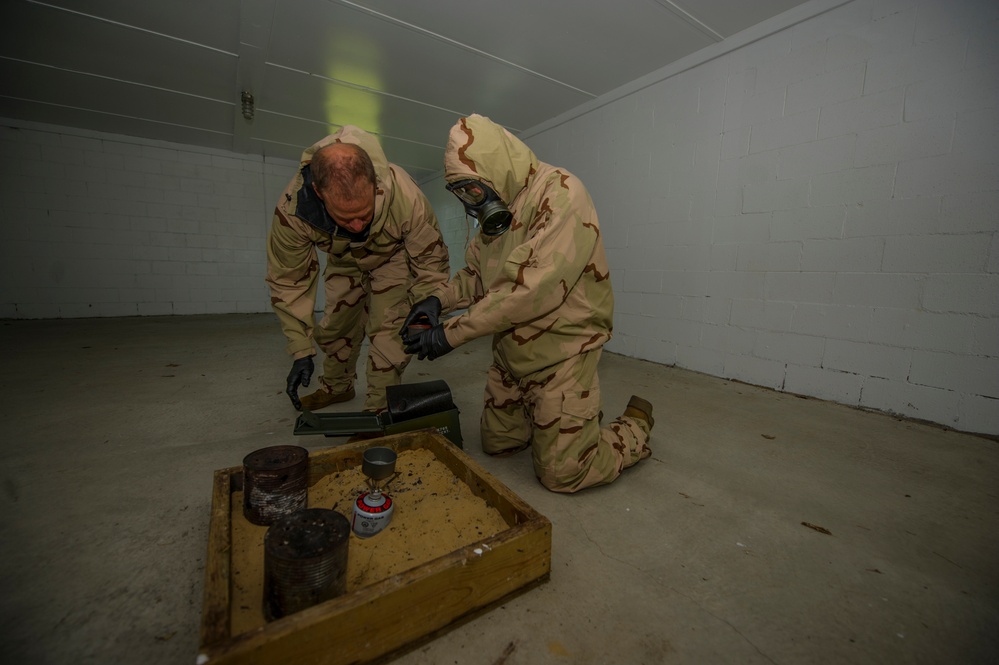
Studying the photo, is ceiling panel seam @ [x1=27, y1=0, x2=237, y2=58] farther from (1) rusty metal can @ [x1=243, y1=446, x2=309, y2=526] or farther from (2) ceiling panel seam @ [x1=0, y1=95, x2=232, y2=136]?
(1) rusty metal can @ [x1=243, y1=446, x2=309, y2=526]

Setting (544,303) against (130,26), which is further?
(130,26)

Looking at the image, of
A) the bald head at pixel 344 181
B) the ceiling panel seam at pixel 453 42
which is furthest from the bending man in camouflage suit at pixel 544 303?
the ceiling panel seam at pixel 453 42

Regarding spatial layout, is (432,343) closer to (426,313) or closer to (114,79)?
(426,313)

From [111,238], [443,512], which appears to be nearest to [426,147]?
[111,238]

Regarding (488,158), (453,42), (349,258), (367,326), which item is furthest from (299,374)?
(453,42)

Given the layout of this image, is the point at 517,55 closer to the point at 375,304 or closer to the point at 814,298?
the point at 375,304

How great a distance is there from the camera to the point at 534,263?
1263 mm

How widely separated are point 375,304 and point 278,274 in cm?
44

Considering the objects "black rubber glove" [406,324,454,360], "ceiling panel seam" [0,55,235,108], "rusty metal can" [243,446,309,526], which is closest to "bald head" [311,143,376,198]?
"black rubber glove" [406,324,454,360]

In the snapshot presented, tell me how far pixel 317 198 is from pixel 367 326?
677mm

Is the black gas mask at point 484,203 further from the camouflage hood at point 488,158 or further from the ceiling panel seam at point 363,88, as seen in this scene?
the ceiling panel seam at point 363,88

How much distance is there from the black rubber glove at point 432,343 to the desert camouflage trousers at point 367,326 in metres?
→ 0.49

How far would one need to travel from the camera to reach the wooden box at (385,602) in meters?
0.62

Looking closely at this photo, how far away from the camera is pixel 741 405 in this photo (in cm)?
227
